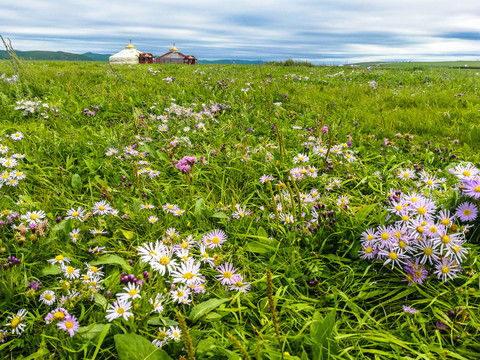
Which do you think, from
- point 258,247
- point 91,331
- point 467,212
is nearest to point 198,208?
point 258,247

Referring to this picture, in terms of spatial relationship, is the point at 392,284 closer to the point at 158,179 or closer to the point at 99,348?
the point at 99,348

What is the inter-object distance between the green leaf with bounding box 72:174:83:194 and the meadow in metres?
0.01

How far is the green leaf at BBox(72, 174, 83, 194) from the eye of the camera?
125 inches

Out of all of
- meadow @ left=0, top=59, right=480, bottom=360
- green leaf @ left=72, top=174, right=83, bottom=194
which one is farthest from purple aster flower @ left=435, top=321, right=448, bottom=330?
green leaf @ left=72, top=174, right=83, bottom=194

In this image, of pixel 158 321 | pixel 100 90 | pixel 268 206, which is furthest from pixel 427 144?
pixel 100 90

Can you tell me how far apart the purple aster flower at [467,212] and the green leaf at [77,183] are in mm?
3536

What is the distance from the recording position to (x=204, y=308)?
1.83m

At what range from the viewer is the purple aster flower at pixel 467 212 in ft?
6.57

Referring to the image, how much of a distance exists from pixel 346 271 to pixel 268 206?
3.28 ft

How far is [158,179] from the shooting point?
3.48 meters

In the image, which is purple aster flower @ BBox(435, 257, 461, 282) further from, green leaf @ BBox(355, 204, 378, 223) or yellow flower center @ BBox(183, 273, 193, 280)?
yellow flower center @ BBox(183, 273, 193, 280)

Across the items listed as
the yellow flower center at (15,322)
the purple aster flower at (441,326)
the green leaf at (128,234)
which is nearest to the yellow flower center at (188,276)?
the green leaf at (128,234)

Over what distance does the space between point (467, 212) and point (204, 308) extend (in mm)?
1941

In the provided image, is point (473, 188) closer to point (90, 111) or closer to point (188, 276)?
point (188, 276)
